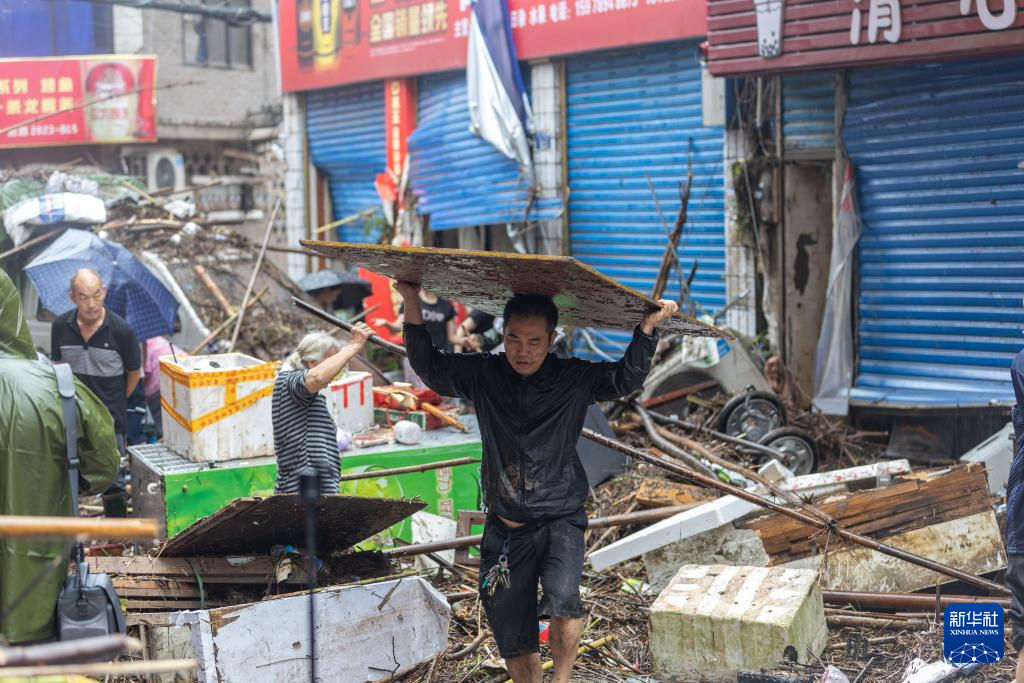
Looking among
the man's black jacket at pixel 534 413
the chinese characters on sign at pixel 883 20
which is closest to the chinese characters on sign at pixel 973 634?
the man's black jacket at pixel 534 413

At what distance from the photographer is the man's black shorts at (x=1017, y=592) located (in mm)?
4312

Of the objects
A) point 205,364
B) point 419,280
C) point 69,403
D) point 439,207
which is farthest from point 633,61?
point 69,403

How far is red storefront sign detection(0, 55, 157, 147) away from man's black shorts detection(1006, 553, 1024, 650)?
18850 mm

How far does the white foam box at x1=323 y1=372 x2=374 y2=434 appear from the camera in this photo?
25.5ft

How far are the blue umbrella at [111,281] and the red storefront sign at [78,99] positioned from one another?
1065 centimetres

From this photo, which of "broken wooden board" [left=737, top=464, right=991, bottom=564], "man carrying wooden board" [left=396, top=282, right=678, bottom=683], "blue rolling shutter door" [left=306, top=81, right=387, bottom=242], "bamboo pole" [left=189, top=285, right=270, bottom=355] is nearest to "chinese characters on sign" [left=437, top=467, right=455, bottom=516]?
"broken wooden board" [left=737, top=464, right=991, bottom=564]

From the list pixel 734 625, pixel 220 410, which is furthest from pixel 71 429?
pixel 734 625

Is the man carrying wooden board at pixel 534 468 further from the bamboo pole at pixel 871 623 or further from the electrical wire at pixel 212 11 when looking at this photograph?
the electrical wire at pixel 212 11

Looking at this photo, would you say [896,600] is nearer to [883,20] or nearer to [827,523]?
[827,523]

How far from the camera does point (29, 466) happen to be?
414 centimetres

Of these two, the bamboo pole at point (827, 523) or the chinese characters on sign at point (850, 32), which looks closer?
the bamboo pole at point (827, 523)

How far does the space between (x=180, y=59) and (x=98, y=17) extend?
1.99 meters

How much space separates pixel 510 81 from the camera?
13.2m

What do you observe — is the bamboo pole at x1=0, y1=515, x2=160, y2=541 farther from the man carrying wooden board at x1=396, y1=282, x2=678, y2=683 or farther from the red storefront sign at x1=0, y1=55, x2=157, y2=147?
the red storefront sign at x1=0, y1=55, x2=157, y2=147
